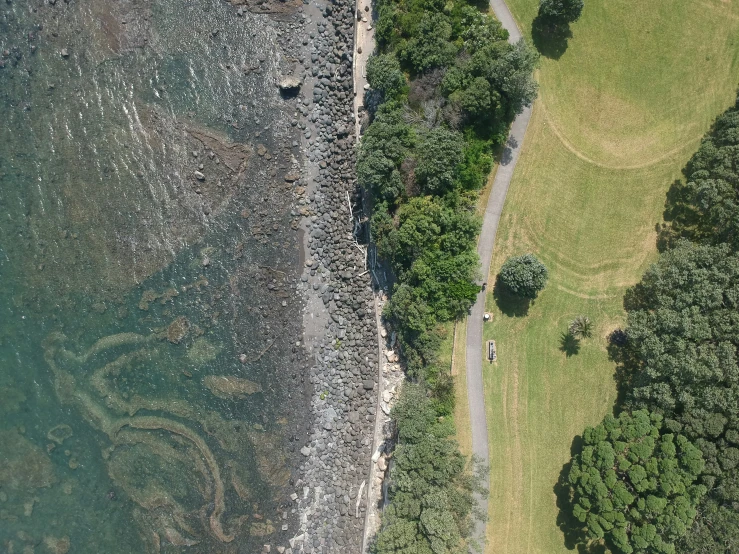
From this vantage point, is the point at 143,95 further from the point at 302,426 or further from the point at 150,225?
the point at 302,426

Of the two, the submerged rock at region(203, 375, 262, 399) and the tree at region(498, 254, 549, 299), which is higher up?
the tree at region(498, 254, 549, 299)

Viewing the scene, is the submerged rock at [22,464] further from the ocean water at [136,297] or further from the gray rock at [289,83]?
the gray rock at [289,83]

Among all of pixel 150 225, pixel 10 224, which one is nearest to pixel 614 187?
pixel 150 225

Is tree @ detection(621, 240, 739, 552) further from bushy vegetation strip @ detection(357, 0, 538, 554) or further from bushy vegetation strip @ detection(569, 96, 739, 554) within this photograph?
bushy vegetation strip @ detection(357, 0, 538, 554)

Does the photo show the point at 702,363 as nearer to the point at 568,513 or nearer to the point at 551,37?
the point at 568,513

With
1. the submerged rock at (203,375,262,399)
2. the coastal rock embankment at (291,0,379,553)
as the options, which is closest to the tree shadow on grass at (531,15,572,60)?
the coastal rock embankment at (291,0,379,553)

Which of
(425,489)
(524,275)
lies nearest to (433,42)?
(524,275)

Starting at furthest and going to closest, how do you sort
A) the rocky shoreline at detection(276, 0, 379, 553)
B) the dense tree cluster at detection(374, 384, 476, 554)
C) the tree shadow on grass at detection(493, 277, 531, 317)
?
1. the rocky shoreline at detection(276, 0, 379, 553)
2. the tree shadow on grass at detection(493, 277, 531, 317)
3. the dense tree cluster at detection(374, 384, 476, 554)
